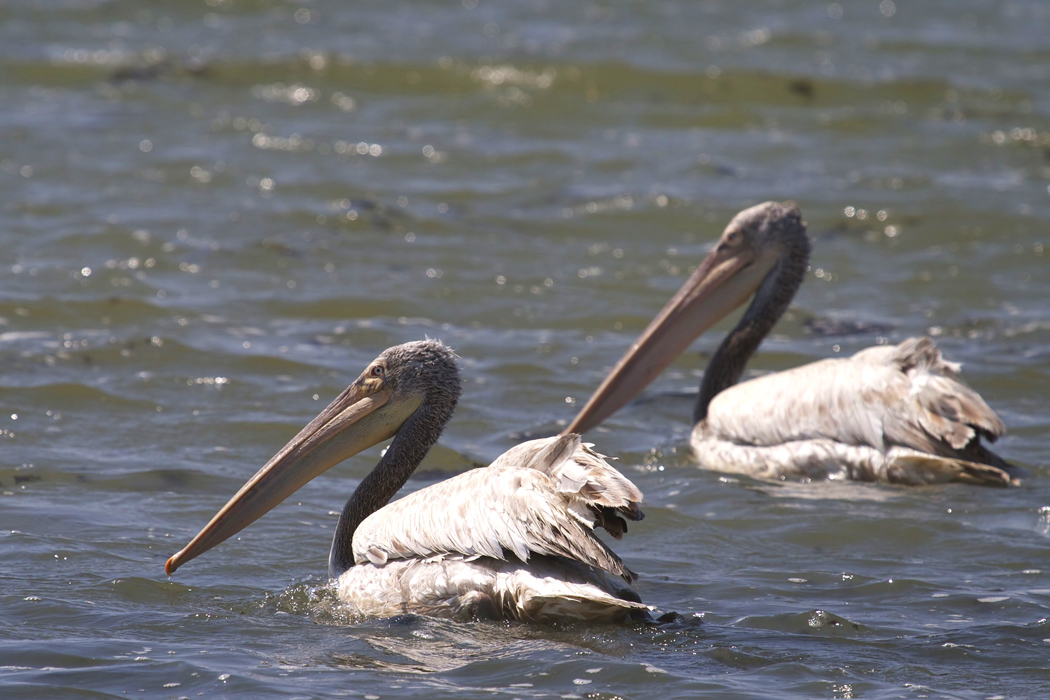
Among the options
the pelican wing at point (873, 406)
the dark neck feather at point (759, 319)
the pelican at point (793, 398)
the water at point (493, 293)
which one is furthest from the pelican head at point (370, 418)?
the dark neck feather at point (759, 319)

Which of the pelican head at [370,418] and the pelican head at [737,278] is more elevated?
the pelican head at [737,278]

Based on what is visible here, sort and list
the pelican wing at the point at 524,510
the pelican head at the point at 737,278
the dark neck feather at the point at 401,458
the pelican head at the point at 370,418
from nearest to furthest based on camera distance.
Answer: the pelican wing at the point at 524,510 < the pelican head at the point at 370,418 < the dark neck feather at the point at 401,458 < the pelican head at the point at 737,278

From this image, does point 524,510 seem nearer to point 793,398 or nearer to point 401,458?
point 401,458

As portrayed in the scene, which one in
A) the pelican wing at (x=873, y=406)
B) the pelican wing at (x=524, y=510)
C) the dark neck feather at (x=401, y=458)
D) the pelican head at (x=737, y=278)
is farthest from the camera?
the pelican head at (x=737, y=278)

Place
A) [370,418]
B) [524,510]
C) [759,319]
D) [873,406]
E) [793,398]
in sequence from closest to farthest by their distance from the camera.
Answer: [524,510]
[370,418]
[873,406]
[793,398]
[759,319]

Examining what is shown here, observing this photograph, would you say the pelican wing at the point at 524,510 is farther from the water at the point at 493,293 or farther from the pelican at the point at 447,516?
the water at the point at 493,293

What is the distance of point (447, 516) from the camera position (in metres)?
3.90

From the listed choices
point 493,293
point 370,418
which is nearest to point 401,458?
point 370,418

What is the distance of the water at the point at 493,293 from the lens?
377cm

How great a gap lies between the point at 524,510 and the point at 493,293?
4319mm

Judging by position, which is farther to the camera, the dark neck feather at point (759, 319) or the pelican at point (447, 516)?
the dark neck feather at point (759, 319)

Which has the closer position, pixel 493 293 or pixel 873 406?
pixel 873 406

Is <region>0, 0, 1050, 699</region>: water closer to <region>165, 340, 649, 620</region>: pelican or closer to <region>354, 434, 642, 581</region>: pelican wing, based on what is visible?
<region>165, 340, 649, 620</region>: pelican

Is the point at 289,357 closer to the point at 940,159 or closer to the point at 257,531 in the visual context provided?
the point at 257,531
